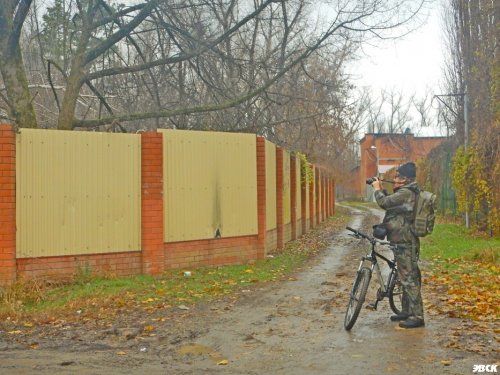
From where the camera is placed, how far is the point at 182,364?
604 cm

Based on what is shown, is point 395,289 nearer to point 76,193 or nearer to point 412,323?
point 412,323

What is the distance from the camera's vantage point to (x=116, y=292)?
31.9 ft

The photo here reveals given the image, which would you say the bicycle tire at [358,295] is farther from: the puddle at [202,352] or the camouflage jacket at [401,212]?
the puddle at [202,352]

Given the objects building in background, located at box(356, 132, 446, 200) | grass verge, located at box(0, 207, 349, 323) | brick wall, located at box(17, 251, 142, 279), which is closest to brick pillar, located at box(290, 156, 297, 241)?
grass verge, located at box(0, 207, 349, 323)

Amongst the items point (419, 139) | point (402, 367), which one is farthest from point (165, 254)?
point (419, 139)

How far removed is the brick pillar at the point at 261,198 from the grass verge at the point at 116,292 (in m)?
1.24

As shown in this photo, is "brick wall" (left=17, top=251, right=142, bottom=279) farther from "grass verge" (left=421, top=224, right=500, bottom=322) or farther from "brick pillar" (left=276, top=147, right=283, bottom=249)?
"brick pillar" (left=276, top=147, right=283, bottom=249)

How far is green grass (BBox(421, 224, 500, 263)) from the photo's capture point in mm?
13828

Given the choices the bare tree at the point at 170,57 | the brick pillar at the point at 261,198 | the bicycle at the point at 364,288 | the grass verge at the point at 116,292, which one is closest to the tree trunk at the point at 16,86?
the bare tree at the point at 170,57

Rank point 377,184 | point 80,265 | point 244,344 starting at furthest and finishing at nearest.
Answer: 1. point 80,265
2. point 377,184
3. point 244,344

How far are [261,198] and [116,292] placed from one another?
498 centimetres

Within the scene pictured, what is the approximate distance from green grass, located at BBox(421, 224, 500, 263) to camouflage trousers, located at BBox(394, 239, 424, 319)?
6.75 m

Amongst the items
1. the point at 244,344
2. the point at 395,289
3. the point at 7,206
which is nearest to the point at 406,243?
the point at 395,289

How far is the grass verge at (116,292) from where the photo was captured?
28.3 ft
